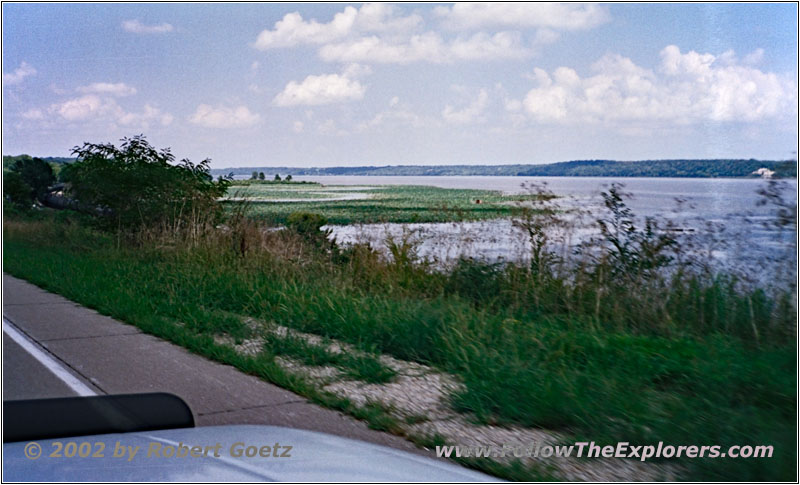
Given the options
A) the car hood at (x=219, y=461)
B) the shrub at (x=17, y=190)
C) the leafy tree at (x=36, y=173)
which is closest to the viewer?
the car hood at (x=219, y=461)

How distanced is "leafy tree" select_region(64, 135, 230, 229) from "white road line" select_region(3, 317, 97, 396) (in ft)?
27.9

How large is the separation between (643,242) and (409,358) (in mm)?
3252

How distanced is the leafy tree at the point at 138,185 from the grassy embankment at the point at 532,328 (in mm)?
4696

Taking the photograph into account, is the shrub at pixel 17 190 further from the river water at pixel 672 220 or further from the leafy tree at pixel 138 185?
the river water at pixel 672 220

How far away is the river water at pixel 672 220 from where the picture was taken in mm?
7828

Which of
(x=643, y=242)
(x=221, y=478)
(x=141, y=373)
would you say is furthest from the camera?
(x=643, y=242)

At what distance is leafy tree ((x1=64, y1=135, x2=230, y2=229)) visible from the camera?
1894 centimetres

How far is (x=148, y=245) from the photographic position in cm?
1698

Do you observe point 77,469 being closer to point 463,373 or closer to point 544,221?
point 463,373

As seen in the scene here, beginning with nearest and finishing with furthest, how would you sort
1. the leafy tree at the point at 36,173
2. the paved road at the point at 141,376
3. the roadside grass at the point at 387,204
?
the paved road at the point at 141,376, the roadside grass at the point at 387,204, the leafy tree at the point at 36,173

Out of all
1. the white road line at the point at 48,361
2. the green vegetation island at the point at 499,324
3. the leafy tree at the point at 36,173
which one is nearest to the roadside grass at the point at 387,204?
the green vegetation island at the point at 499,324

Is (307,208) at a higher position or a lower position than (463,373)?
higher

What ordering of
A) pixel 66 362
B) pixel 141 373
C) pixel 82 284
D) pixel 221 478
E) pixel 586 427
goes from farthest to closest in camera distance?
pixel 82 284 < pixel 66 362 < pixel 141 373 < pixel 586 427 < pixel 221 478

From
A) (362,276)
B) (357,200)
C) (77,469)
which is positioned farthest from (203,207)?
(77,469)
